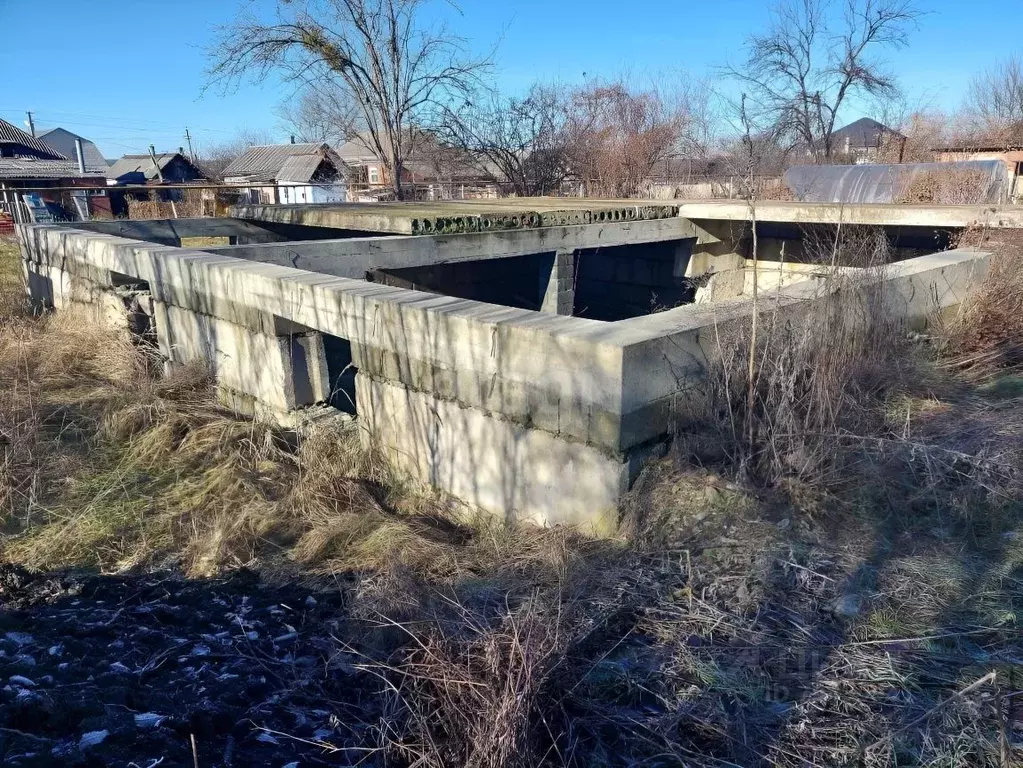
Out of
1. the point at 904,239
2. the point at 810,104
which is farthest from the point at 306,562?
the point at 810,104

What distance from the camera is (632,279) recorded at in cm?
1153

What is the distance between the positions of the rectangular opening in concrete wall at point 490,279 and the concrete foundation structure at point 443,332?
0.04 metres

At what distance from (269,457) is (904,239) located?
8924mm

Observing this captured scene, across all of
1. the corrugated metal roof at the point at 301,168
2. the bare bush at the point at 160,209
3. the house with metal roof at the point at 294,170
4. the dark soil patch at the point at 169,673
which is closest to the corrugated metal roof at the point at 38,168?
the house with metal roof at the point at 294,170

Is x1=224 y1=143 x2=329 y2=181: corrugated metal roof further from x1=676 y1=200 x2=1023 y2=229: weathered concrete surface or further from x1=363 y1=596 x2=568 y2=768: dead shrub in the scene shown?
x1=363 y1=596 x2=568 y2=768: dead shrub

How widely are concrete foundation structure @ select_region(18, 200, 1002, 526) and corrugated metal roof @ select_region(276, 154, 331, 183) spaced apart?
31464mm

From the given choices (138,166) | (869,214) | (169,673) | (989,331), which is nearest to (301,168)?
(138,166)

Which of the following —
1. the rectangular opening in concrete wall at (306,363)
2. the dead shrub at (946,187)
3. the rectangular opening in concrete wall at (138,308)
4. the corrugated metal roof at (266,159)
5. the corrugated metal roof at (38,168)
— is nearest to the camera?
the rectangular opening in concrete wall at (306,363)

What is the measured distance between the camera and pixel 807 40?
27094mm

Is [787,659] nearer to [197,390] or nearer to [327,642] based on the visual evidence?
[327,642]

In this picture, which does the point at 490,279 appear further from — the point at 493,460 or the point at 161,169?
the point at 161,169

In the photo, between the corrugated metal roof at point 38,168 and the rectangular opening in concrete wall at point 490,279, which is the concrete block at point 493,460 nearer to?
the rectangular opening in concrete wall at point 490,279

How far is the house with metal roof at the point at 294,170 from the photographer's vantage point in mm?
36844

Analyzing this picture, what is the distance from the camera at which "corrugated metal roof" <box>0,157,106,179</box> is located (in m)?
33.0
